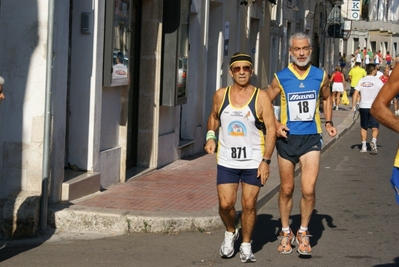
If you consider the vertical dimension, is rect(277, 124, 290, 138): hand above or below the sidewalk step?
above

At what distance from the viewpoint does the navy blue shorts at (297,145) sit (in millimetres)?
8266

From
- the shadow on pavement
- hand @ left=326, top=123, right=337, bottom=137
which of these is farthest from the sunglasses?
the shadow on pavement

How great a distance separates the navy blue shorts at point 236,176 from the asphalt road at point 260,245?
0.71 m

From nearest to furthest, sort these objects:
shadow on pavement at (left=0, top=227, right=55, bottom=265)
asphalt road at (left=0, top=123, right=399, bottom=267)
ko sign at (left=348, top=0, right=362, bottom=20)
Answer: asphalt road at (left=0, top=123, right=399, bottom=267), shadow on pavement at (left=0, top=227, right=55, bottom=265), ko sign at (left=348, top=0, right=362, bottom=20)

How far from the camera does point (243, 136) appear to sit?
7801 mm

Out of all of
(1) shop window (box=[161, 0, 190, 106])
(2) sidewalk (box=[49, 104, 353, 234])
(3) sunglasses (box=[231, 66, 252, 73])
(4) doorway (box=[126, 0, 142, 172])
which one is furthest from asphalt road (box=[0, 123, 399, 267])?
(1) shop window (box=[161, 0, 190, 106])

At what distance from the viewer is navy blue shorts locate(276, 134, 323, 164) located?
8.27m

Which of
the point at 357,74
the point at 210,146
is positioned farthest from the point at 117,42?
the point at 357,74

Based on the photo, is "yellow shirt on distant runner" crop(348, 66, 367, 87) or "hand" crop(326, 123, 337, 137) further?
"yellow shirt on distant runner" crop(348, 66, 367, 87)

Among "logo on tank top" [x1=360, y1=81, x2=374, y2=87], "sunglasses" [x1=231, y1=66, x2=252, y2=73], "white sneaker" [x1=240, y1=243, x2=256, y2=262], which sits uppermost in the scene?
"sunglasses" [x1=231, y1=66, x2=252, y2=73]

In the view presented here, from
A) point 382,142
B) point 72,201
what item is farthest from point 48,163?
point 382,142

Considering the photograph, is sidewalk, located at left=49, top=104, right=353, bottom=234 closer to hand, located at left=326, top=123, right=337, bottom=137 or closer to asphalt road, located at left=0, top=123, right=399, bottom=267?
asphalt road, located at left=0, top=123, right=399, bottom=267

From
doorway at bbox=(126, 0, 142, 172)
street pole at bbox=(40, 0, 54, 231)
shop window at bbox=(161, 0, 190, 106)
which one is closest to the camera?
street pole at bbox=(40, 0, 54, 231)

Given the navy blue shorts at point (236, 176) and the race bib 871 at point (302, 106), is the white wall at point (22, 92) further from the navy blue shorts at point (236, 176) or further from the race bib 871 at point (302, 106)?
the race bib 871 at point (302, 106)
